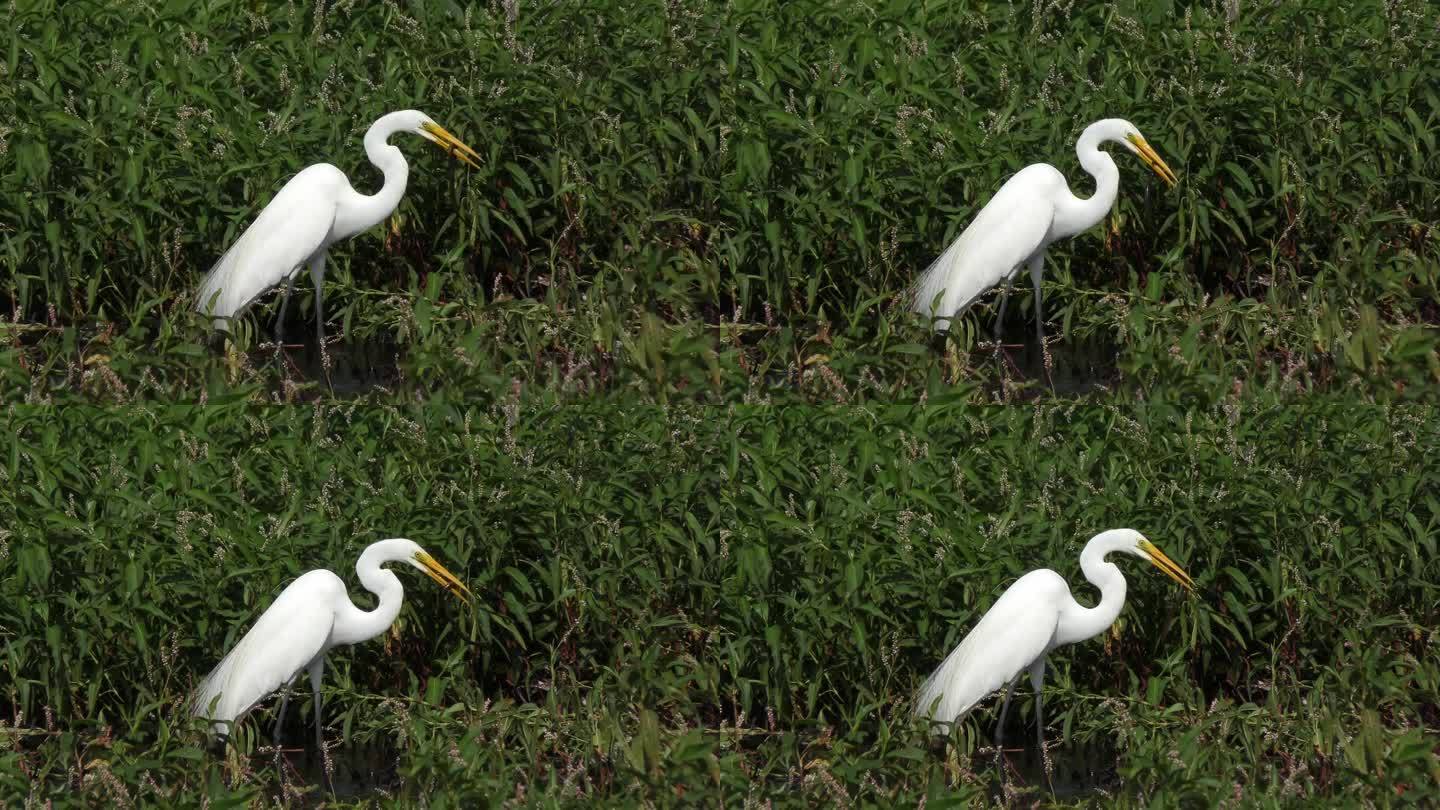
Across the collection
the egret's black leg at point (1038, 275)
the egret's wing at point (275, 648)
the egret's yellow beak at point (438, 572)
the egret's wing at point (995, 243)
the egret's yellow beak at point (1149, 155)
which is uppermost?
the egret's wing at point (275, 648)

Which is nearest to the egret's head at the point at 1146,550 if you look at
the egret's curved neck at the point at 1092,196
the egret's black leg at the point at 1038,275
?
the egret's black leg at the point at 1038,275

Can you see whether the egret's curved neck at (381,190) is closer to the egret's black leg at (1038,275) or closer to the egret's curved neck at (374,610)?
the egret's curved neck at (374,610)

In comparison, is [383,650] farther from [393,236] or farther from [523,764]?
[393,236]

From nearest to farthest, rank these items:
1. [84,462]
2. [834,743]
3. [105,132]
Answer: [834,743] < [84,462] < [105,132]

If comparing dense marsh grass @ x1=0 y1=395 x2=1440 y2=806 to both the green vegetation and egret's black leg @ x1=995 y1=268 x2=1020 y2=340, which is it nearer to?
the green vegetation

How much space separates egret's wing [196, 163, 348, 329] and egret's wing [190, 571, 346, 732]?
127cm

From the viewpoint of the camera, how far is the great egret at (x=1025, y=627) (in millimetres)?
5977

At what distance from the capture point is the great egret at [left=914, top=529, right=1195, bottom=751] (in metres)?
5.98

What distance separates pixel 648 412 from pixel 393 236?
1.42 metres

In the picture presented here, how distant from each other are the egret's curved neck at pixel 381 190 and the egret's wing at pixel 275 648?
4.72 feet

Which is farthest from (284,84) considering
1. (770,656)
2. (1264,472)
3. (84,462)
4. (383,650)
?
(1264,472)

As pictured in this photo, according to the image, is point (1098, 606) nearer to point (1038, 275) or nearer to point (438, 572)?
point (1038, 275)

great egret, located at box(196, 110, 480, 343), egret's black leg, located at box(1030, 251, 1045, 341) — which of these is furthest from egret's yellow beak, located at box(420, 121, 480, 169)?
egret's black leg, located at box(1030, 251, 1045, 341)

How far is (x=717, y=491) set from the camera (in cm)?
621
